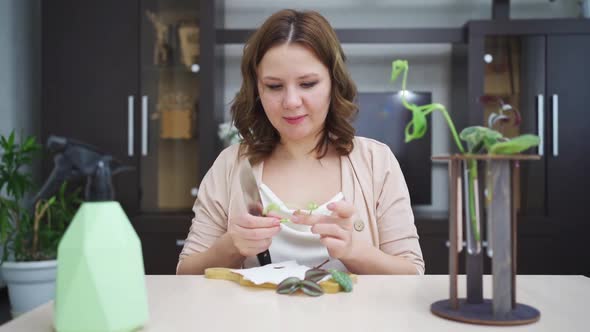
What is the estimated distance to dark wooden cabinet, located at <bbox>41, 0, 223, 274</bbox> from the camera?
3.29 meters

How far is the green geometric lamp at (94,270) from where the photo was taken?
0.59 m

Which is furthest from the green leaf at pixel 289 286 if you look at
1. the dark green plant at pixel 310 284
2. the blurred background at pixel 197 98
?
the blurred background at pixel 197 98

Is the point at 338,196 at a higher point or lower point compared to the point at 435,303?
higher

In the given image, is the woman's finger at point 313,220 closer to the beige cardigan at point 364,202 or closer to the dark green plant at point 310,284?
the dark green plant at point 310,284

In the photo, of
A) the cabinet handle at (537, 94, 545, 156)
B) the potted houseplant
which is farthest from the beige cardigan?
the cabinet handle at (537, 94, 545, 156)

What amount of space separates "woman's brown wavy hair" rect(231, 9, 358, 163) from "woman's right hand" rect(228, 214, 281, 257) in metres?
0.44

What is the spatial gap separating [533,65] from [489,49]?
10.9 inches

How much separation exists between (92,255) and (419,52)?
3348 mm

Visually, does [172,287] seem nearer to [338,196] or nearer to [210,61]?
[338,196]

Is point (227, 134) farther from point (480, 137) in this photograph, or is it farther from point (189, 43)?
point (480, 137)

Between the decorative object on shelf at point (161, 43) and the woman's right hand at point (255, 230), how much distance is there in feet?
8.25

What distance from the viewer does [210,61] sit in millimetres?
3289

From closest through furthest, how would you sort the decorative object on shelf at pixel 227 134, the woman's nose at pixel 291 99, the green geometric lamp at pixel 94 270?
1. the green geometric lamp at pixel 94 270
2. the woman's nose at pixel 291 99
3. the decorative object on shelf at pixel 227 134

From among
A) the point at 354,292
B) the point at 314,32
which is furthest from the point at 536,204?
the point at 354,292
